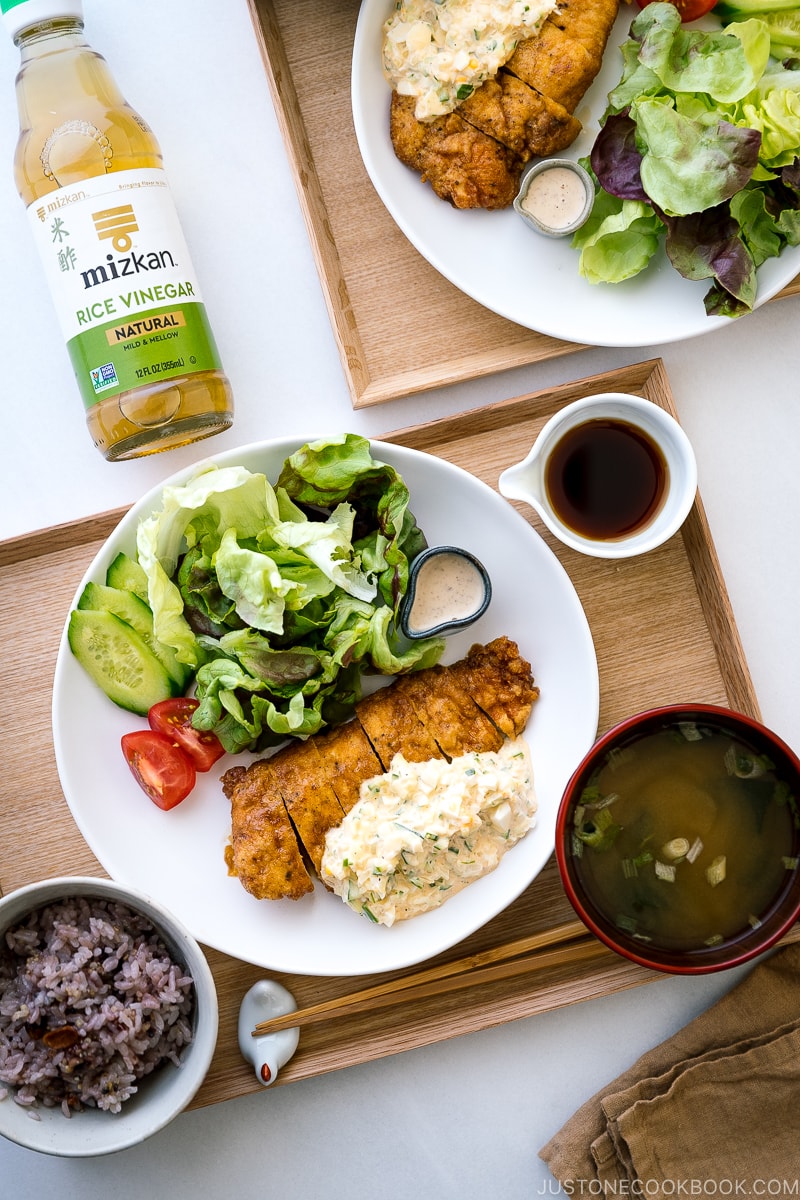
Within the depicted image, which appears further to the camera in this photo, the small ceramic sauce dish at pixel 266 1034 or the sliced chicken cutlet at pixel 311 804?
the small ceramic sauce dish at pixel 266 1034

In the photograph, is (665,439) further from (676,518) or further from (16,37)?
(16,37)

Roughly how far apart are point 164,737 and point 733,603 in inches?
60.0

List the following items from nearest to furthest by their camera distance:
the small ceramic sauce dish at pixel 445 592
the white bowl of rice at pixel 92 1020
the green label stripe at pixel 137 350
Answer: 1. the white bowl of rice at pixel 92 1020
2. the green label stripe at pixel 137 350
3. the small ceramic sauce dish at pixel 445 592

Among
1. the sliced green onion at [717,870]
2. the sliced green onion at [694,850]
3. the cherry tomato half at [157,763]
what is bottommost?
the sliced green onion at [717,870]

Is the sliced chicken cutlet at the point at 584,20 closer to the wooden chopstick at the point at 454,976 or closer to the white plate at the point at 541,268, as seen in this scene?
the white plate at the point at 541,268

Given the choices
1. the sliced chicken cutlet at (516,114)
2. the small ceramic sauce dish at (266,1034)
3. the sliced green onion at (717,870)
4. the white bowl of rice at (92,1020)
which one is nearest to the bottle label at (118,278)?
the sliced chicken cutlet at (516,114)

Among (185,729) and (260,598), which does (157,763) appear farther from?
(260,598)

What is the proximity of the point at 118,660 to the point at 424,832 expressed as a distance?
32.2 inches

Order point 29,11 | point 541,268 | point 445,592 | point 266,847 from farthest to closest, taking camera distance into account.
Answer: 1. point 541,268
2. point 445,592
3. point 266,847
4. point 29,11

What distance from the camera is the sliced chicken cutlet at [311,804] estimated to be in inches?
81.1

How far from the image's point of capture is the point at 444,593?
2.15 metres

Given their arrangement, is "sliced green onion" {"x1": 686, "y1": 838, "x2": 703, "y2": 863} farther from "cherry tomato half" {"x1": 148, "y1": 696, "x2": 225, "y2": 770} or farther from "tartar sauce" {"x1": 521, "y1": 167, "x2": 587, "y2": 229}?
"tartar sauce" {"x1": 521, "y1": 167, "x2": 587, "y2": 229}

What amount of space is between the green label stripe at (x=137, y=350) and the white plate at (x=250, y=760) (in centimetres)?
23

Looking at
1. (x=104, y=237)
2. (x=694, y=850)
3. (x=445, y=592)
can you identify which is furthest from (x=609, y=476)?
(x=104, y=237)
